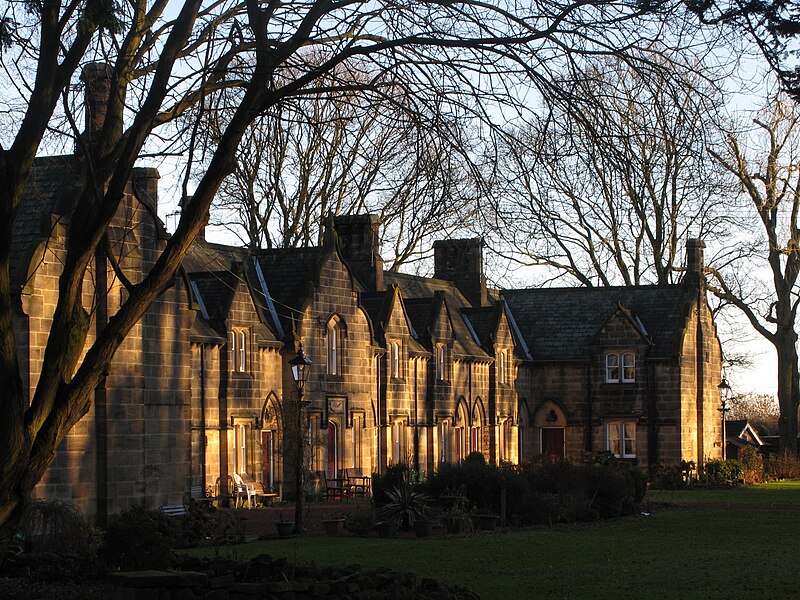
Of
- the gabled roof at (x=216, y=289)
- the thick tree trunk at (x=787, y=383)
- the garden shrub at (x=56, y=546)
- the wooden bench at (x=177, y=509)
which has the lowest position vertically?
the wooden bench at (x=177, y=509)

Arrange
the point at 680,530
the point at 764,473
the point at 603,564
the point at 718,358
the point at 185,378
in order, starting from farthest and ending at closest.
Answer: the point at 718,358
the point at 764,473
the point at 185,378
the point at 680,530
the point at 603,564

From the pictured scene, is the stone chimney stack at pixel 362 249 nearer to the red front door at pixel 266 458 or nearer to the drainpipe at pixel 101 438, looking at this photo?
the red front door at pixel 266 458

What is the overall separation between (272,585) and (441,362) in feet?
121

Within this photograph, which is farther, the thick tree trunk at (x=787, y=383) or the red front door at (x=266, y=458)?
the thick tree trunk at (x=787, y=383)

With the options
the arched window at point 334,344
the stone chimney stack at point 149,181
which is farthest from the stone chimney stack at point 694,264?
the stone chimney stack at point 149,181

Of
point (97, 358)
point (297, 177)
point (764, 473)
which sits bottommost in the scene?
point (764, 473)

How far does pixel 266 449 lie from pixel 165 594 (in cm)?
2630

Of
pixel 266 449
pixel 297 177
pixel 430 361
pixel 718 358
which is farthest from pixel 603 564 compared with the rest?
pixel 718 358

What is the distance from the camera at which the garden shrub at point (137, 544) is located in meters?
17.2

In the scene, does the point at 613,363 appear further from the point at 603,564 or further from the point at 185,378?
the point at 603,564

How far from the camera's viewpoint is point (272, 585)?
46.2 feet

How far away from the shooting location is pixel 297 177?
51.5m

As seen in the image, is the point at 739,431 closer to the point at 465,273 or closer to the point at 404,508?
the point at 465,273

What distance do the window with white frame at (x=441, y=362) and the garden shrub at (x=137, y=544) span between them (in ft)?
104
